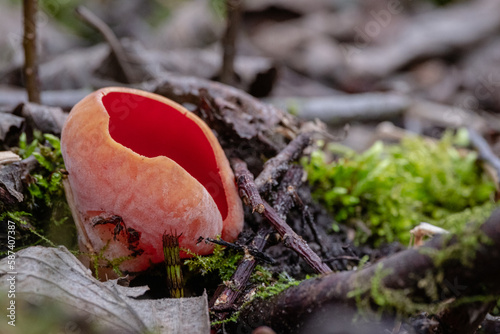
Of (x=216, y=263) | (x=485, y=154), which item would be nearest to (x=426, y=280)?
(x=216, y=263)

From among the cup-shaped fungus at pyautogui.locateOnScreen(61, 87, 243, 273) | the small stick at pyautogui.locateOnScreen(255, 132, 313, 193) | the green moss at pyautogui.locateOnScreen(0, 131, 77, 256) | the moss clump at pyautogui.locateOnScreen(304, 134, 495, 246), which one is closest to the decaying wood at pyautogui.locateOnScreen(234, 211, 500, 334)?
the cup-shaped fungus at pyautogui.locateOnScreen(61, 87, 243, 273)

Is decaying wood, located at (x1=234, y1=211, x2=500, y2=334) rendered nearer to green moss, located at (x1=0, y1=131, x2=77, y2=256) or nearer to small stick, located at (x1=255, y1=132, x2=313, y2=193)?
small stick, located at (x1=255, y1=132, x2=313, y2=193)

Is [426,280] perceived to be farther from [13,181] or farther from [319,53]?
[319,53]

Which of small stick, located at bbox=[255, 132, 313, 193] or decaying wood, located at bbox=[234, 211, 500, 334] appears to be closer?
decaying wood, located at bbox=[234, 211, 500, 334]

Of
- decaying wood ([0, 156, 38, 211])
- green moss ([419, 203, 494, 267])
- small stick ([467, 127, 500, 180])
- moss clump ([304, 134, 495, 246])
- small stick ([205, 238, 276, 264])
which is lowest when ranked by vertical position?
moss clump ([304, 134, 495, 246])

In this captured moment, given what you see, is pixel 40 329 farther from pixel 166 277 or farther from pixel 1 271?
pixel 166 277

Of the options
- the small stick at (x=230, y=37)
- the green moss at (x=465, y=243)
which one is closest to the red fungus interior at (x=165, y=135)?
the green moss at (x=465, y=243)
